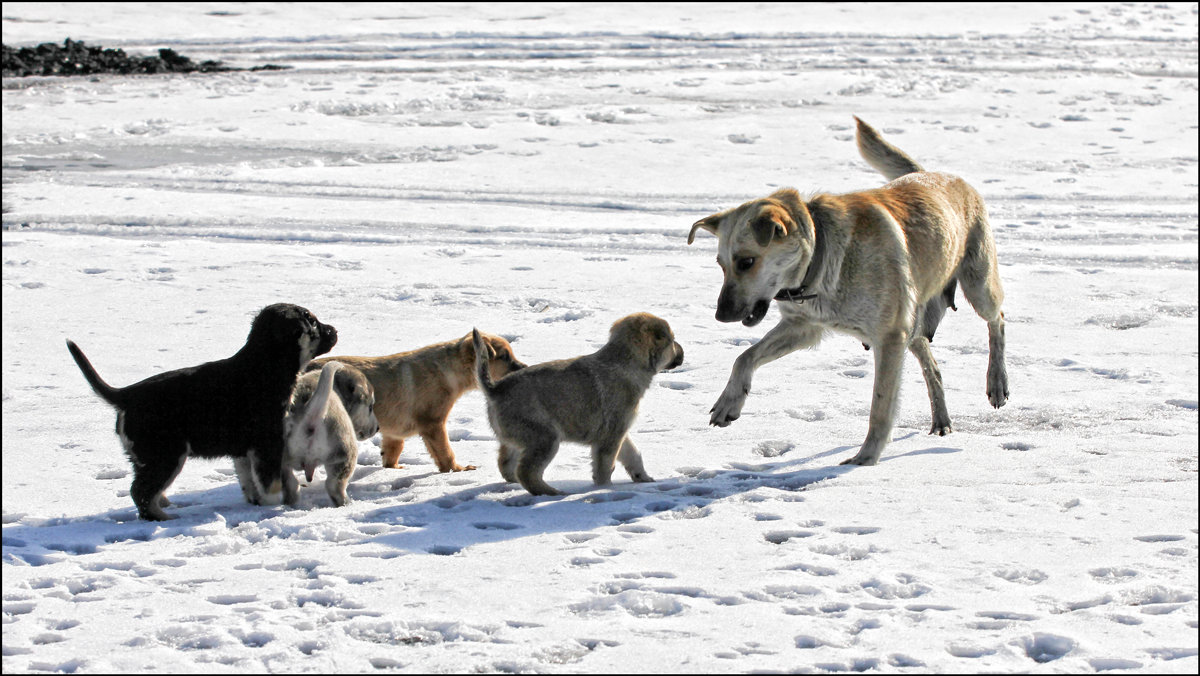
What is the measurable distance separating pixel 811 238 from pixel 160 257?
21.5 ft

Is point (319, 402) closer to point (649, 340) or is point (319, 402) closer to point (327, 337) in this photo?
point (327, 337)

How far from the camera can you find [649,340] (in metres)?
6.52

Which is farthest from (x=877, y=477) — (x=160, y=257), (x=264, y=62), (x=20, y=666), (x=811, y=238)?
(x=264, y=62)

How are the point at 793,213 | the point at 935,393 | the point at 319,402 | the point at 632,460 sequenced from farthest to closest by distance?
1. the point at 935,393
2. the point at 793,213
3. the point at 632,460
4. the point at 319,402

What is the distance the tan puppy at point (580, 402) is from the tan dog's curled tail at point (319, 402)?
2.24 feet

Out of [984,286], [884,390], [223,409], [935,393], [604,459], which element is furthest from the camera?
[984,286]

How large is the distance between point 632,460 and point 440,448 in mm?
1059

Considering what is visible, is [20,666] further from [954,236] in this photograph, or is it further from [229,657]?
[954,236]

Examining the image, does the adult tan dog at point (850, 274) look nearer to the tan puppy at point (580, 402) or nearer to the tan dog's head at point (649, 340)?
the tan dog's head at point (649, 340)

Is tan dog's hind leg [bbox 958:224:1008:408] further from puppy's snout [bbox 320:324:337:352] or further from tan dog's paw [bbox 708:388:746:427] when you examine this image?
puppy's snout [bbox 320:324:337:352]

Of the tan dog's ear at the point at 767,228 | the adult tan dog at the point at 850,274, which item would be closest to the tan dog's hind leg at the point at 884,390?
the adult tan dog at the point at 850,274

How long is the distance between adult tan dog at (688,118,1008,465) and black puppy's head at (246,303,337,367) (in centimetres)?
201

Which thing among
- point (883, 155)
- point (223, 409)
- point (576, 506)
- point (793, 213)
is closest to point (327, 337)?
point (223, 409)

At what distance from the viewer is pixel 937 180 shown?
7.87 metres
